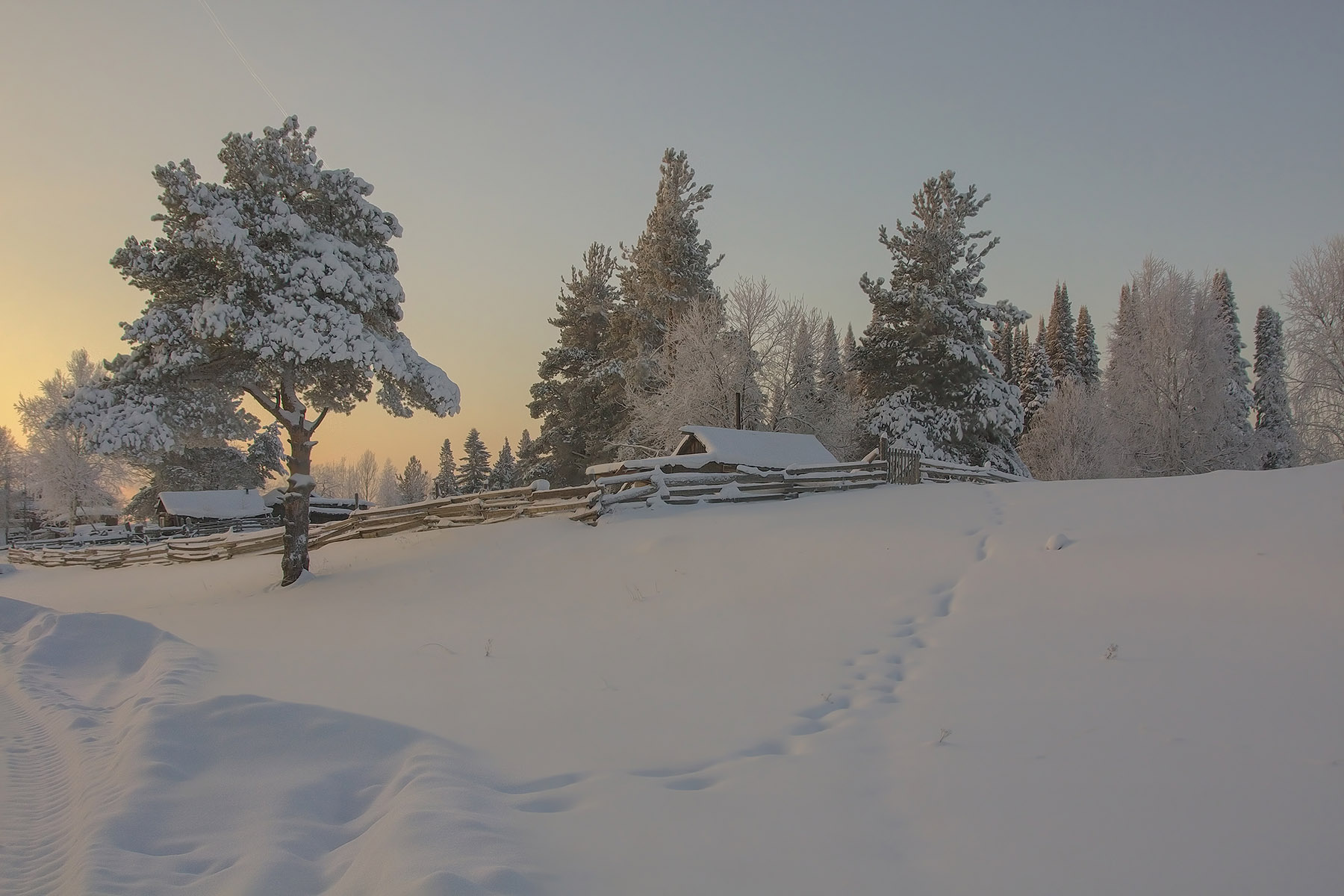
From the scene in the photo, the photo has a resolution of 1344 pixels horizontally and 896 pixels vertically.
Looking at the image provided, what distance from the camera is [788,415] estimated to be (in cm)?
3341

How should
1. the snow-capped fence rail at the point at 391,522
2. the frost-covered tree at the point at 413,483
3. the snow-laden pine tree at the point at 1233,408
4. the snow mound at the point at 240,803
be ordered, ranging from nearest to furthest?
1. the snow mound at the point at 240,803
2. the snow-capped fence rail at the point at 391,522
3. the snow-laden pine tree at the point at 1233,408
4. the frost-covered tree at the point at 413,483

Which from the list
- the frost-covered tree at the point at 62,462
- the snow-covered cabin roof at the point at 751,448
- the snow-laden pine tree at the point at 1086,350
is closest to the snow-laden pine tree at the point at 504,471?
the frost-covered tree at the point at 62,462

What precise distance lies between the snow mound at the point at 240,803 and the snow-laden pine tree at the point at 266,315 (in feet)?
33.6

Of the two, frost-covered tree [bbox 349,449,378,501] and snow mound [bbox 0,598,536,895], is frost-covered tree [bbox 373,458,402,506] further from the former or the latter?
snow mound [bbox 0,598,536,895]

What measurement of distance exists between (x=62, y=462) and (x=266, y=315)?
5053cm

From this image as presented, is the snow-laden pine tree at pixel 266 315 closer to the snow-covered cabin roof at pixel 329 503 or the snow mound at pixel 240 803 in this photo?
the snow mound at pixel 240 803

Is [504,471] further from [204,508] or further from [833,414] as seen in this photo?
[833,414]

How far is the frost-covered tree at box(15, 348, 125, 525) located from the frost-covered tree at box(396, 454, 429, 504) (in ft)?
130

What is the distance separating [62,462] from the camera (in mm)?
50375

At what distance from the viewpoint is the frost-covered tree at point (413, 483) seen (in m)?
93.9

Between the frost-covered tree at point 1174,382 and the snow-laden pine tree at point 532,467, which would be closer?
the frost-covered tree at point 1174,382

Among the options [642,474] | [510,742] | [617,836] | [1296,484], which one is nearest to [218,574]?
[642,474]

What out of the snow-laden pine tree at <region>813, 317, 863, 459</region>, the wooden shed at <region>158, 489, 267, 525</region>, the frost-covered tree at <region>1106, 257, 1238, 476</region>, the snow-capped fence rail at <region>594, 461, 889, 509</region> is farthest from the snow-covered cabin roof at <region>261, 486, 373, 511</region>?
the frost-covered tree at <region>1106, 257, 1238, 476</region>

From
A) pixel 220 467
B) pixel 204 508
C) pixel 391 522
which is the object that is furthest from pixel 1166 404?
pixel 204 508
